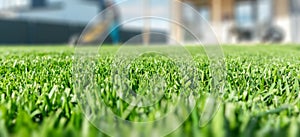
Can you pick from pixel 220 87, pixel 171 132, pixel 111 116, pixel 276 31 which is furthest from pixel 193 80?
pixel 276 31

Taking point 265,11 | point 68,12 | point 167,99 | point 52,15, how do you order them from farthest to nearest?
point 68,12 → point 52,15 → point 265,11 → point 167,99

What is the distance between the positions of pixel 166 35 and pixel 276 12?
36.7 feet

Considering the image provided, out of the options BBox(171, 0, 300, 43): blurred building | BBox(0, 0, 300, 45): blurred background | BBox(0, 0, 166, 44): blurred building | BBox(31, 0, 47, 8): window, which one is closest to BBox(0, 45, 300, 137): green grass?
BBox(0, 0, 300, 45): blurred background

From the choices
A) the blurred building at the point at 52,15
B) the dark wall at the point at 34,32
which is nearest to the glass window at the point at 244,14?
the blurred building at the point at 52,15

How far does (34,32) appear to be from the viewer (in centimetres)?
2069

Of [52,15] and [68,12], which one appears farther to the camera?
[68,12]

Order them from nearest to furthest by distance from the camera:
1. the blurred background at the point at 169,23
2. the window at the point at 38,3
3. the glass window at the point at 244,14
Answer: the blurred background at the point at 169,23 → the glass window at the point at 244,14 → the window at the point at 38,3

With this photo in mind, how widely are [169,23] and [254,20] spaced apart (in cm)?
1464

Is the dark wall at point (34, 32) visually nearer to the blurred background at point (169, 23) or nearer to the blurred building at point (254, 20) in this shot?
the blurred background at point (169, 23)

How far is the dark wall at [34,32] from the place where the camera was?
19250 mm

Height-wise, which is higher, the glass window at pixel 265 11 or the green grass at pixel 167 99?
the glass window at pixel 265 11

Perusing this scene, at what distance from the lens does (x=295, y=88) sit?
1448 mm

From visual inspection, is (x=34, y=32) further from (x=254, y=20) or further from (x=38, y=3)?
(x=254, y=20)

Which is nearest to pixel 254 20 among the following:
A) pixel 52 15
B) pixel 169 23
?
pixel 169 23
